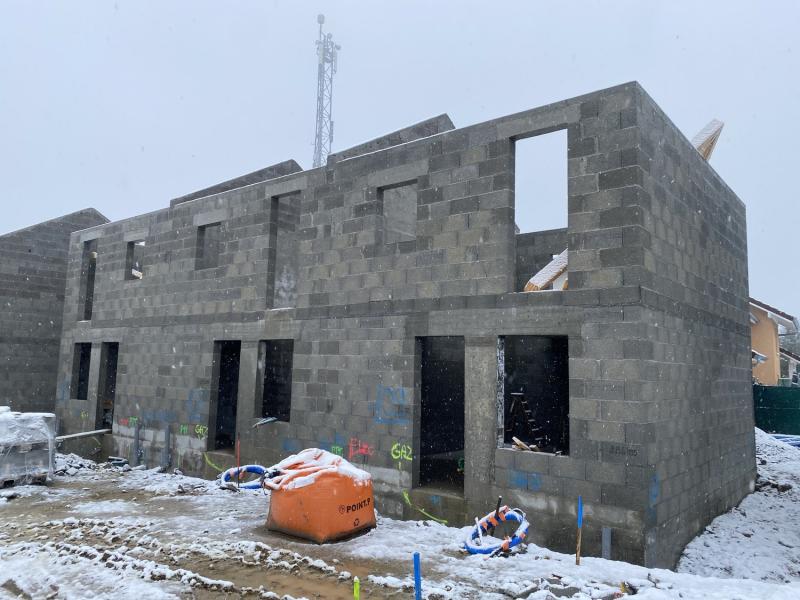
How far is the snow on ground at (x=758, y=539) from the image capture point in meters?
8.55

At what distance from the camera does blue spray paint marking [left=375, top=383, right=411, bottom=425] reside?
32.9 ft

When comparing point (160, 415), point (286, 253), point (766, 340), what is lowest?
point (160, 415)

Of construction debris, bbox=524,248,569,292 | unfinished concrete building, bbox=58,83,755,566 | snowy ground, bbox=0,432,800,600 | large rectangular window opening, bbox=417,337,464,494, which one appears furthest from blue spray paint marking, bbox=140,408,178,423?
construction debris, bbox=524,248,569,292

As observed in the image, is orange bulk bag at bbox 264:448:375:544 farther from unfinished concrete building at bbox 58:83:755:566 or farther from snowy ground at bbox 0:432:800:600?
unfinished concrete building at bbox 58:83:755:566

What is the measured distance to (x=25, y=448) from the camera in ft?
41.5

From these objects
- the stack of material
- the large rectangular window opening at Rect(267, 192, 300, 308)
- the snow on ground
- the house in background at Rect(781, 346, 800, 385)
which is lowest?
the snow on ground

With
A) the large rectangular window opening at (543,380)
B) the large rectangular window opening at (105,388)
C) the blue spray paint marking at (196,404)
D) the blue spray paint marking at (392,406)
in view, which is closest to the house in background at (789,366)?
the large rectangular window opening at (543,380)

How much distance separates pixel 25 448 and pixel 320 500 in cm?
823

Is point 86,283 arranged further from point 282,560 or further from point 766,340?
point 766,340

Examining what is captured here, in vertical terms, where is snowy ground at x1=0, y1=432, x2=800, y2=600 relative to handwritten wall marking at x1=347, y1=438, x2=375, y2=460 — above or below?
below

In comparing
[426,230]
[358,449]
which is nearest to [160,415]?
[358,449]

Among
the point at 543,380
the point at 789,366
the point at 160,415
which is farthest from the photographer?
the point at 789,366

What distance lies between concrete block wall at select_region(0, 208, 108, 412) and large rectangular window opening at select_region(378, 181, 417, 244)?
13238 mm

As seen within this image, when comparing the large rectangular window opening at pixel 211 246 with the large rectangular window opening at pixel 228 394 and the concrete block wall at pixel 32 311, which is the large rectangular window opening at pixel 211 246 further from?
the concrete block wall at pixel 32 311
